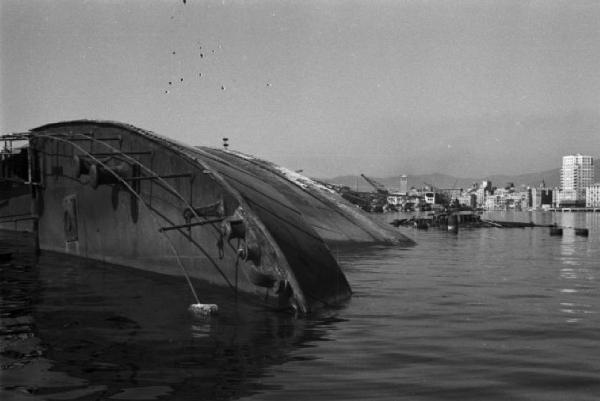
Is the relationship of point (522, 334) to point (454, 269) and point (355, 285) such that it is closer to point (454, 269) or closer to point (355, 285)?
point (355, 285)

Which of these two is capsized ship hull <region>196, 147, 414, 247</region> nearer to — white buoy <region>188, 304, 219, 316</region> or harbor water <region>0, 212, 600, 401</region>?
harbor water <region>0, 212, 600, 401</region>

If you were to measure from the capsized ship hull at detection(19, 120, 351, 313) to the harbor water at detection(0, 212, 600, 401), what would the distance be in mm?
832

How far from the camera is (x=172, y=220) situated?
63.2ft

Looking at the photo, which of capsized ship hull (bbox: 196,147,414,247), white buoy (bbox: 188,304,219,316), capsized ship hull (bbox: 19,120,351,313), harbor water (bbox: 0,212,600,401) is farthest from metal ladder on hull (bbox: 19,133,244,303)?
capsized ship hull (bbox: 196,147,414,247)

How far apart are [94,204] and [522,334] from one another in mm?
17355

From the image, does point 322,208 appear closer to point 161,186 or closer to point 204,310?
point 161,186

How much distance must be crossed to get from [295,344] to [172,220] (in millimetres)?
9118

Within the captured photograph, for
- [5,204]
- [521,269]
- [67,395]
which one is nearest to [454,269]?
[521,269]

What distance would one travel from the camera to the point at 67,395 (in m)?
8.30

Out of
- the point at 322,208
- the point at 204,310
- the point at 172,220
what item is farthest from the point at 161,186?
the point at 322,208

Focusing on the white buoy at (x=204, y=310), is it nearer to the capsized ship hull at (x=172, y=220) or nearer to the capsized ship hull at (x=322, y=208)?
the capsized ship hull at (x=172, y=220)

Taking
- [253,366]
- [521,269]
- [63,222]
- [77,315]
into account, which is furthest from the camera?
[521,269]

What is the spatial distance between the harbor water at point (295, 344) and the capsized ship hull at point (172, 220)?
0.83m

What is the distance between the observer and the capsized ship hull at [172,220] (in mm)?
15352
